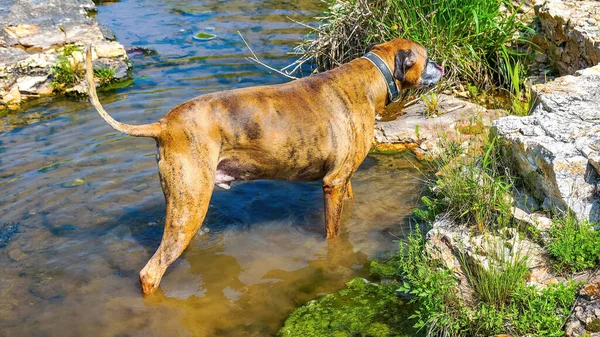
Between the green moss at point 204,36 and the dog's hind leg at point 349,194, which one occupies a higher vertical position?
the green moss at point 204,36

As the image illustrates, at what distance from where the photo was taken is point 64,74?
8.49 metres

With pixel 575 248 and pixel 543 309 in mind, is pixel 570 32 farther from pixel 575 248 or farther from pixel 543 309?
pixel 543 309

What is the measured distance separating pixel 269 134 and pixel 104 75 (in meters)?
4.68

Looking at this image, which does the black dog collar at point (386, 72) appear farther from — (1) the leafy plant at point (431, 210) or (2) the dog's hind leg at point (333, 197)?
(1) the leafy plant at point (431, 210)

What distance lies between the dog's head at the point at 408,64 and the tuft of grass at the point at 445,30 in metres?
1.78

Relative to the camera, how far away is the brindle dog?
451cm

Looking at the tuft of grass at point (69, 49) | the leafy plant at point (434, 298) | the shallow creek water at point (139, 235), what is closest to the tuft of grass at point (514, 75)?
the shallow creek water at point (139, 235)

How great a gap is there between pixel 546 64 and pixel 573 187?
401 cm

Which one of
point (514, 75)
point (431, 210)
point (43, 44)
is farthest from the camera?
point (43, 44)

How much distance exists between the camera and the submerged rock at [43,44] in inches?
332

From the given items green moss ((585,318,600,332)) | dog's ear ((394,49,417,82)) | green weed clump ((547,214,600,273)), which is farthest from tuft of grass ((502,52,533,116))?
green moss ((585,318,600,332))

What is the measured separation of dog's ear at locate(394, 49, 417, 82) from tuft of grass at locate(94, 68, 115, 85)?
4.77 m

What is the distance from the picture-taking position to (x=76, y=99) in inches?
329

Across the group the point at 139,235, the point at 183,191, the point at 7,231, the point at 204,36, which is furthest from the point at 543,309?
the point at 204,36
